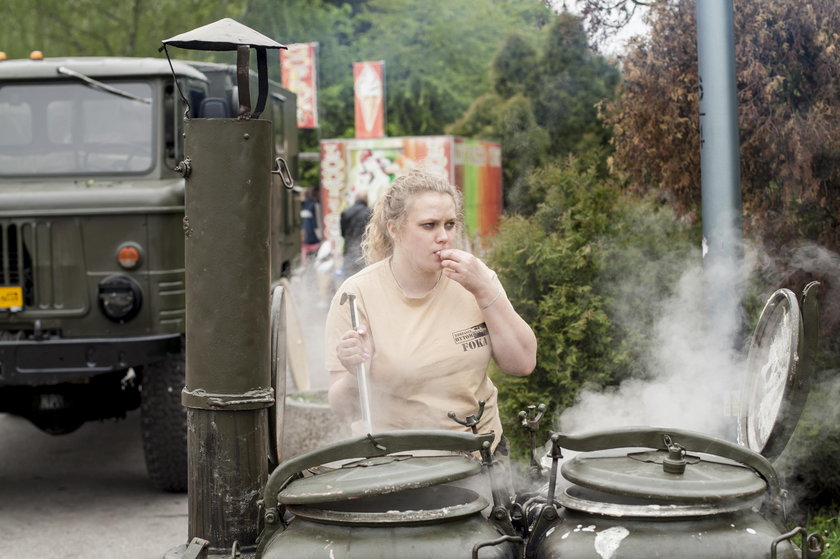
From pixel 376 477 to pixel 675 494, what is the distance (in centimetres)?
69

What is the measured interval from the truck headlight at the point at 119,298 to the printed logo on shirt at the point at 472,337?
341 cm

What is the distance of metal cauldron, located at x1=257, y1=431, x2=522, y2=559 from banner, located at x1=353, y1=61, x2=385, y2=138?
18315 mm

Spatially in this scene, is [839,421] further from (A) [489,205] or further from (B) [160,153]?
(A) [489,205]

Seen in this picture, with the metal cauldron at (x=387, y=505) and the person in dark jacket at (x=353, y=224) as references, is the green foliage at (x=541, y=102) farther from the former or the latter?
the metal cauldron at (x=387, y=505)

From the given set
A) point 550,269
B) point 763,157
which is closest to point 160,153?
point 550,269

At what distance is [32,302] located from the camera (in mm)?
6293

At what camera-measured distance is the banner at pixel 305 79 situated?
21.1 m

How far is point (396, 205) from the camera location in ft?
11.4

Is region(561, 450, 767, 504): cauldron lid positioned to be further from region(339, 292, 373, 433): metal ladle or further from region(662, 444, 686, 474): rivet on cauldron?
region(339, 292, 373, 433): metal ladle

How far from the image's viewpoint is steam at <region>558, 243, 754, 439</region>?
12.8 ft

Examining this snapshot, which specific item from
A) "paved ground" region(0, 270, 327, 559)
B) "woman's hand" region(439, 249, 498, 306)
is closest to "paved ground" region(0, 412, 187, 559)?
"paved ground" region(0, 270, 327, 559)

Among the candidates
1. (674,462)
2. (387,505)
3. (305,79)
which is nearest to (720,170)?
(674,462)

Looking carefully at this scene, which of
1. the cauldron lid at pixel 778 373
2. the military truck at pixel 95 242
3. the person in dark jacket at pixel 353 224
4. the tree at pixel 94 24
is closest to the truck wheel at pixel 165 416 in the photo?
the military truck at pixel 95 242

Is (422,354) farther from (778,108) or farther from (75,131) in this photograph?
(75,131)
